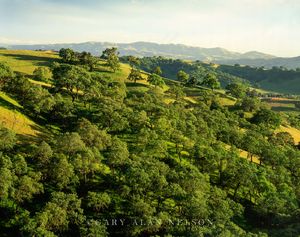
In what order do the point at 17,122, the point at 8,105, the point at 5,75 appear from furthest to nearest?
the point at 5,75 < the point at 8,105 < the point at 17,122

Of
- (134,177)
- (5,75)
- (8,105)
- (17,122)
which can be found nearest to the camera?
(134,177)

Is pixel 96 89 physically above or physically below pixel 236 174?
above

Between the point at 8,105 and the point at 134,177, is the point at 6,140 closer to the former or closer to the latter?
the point at 8,105

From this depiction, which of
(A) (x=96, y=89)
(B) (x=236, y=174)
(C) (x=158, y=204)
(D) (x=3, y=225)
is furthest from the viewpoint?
(A) (x=96, y=89)

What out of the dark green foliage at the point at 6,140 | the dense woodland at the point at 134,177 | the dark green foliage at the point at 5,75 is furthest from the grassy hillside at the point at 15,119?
the dark green foliage at the point at 6,140

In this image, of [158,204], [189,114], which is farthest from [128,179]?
[189,114]

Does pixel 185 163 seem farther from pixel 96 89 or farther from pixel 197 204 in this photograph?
pixel 96 89

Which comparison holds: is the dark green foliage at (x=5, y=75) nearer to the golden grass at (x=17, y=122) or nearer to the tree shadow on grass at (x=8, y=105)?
the tree shadow on grass at (x=8, y=105)

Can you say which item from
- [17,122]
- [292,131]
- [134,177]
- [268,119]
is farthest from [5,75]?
[292,131]
